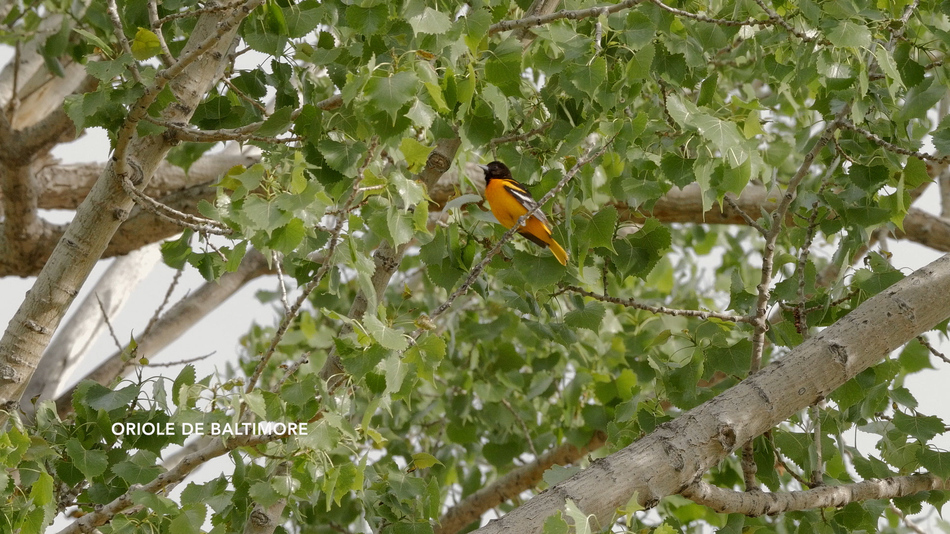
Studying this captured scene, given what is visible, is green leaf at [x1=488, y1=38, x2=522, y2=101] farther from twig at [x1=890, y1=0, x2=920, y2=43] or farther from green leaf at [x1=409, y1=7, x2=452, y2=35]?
twig at [x1=890, y1=0, x2=920, y2=43]

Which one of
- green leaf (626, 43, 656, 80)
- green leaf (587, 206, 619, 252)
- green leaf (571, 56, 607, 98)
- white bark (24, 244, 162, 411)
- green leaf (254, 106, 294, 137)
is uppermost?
white bark (24, 244, 162, 411)

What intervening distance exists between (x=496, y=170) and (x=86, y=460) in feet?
7.67

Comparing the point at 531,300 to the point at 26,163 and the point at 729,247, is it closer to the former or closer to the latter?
the point at 26,163

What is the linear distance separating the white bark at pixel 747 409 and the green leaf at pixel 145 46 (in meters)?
1.46

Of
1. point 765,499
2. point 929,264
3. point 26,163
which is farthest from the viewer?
point 26,163

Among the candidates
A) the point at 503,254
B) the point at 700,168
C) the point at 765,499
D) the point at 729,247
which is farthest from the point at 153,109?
the point at 729,247

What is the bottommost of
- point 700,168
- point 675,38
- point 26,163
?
point 700,168

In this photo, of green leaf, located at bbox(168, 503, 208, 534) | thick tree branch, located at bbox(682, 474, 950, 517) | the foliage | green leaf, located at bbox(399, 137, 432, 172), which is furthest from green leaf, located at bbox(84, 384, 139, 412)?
thick tree branch, located at bbox(682, 474, 950, 517)

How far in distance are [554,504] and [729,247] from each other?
190 inches

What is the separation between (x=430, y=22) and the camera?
201cm

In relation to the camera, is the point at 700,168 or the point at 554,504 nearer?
the point at 554,504

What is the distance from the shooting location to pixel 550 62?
2.59 metres

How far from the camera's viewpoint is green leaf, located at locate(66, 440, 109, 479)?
2400 millimetres

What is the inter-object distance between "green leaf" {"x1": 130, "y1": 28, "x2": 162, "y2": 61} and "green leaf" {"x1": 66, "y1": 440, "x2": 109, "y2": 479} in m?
1.05
